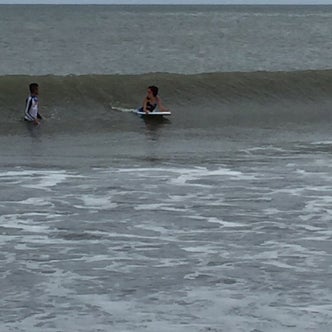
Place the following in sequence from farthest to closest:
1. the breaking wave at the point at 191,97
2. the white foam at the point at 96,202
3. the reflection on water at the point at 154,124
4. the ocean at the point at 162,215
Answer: the breaking wave at the point at 191,97 → the reflection on water at the point at 154,124 → the white foam at the point at 96,202 → the ocean at the point at 162,215

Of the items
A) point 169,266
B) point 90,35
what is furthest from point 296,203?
point 90,35

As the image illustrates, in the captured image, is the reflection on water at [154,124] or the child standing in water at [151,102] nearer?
the reflection on water at [154,124]

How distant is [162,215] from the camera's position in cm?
1326

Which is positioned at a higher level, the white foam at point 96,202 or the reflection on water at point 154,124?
the reflection on water at point 154,124

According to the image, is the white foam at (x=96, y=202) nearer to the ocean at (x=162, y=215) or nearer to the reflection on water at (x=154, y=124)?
the ocean at (x=162, y=215)

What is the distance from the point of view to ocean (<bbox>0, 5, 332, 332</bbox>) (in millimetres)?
9625

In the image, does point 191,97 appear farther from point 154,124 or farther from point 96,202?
point 96,202

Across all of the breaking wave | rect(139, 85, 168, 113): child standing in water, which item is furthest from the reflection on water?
the breaking wave

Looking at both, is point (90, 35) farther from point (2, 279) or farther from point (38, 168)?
point (2, 279)

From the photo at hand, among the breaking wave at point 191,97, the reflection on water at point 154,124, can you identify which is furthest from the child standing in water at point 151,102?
the breaking wave at point 191,97

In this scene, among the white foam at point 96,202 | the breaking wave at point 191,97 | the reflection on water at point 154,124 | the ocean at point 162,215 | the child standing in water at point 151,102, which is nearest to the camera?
the ocean at point 162,215

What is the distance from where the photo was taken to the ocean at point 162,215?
9625mm

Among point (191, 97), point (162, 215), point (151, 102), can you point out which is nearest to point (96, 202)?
point (162, 215)

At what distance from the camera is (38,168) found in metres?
17.0
